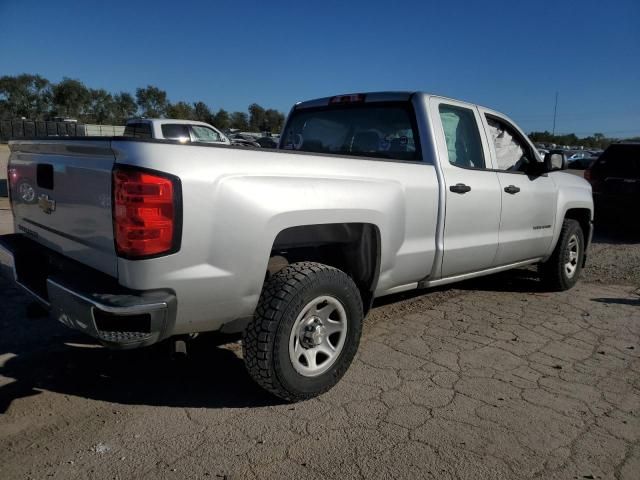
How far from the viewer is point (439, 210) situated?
382 cm

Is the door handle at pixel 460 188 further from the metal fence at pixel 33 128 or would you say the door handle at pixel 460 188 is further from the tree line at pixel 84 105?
the tree line at pixel 84 105

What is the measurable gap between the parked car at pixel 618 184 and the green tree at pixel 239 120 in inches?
2529

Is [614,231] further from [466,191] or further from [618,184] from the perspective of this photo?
[466,191]

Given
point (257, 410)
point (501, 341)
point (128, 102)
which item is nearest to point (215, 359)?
point (257, 410)

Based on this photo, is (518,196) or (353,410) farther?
(518,196)

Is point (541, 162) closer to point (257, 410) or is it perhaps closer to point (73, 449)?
point (257, 410)

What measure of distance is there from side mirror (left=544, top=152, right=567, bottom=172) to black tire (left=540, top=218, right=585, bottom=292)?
3.00 feet

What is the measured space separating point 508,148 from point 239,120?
71.8 meters

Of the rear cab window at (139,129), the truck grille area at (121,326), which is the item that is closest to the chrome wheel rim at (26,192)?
the truck grille area at (121,326)

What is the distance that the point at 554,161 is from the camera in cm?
487

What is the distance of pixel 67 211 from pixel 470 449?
7.98 feet

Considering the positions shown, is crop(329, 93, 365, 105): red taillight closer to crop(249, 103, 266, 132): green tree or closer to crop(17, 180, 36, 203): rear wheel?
crop(17, 180, 36, 203): rear wheel

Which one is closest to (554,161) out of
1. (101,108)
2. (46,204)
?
(46,204)

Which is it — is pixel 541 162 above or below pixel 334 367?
above
